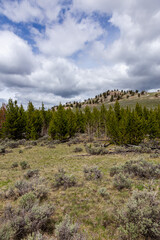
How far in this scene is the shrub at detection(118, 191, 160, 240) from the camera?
3109 mm

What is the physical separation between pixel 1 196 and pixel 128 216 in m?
5.62

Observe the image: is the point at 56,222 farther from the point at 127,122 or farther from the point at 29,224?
the point at 127,122

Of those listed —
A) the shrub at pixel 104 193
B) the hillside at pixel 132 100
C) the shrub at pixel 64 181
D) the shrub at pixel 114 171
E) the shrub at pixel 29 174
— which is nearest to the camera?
the shrub at pixel 104 193

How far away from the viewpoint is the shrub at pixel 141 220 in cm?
311

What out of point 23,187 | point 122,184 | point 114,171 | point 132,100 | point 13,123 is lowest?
point 114,171

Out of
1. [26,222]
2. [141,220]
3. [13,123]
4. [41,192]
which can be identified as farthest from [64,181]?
[13,123]

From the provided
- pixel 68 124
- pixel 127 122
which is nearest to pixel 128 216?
pixel 127 122

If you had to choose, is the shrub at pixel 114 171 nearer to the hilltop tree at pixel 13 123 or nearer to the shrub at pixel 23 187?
the shrub at pixel 23 187

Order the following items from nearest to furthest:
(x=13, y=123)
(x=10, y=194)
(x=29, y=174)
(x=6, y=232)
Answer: (x=6, y=232), (x=10, y=194), (x=29, y=174), (x=13, y=123)

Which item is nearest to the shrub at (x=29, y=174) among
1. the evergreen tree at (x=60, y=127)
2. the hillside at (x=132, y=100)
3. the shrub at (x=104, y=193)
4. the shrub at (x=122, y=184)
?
the shrub at (x=104, y=193)

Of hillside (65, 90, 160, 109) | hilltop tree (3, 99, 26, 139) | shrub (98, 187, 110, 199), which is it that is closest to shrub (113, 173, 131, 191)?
shrub (98, 187, 110, 199)

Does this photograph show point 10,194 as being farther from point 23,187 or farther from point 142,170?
point 142,170

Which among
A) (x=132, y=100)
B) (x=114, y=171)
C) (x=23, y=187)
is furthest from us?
(x=132, y=100)

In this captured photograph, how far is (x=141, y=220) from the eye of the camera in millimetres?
3322
